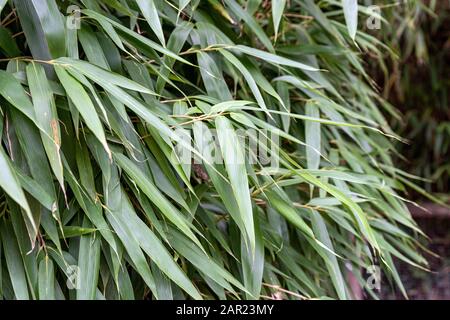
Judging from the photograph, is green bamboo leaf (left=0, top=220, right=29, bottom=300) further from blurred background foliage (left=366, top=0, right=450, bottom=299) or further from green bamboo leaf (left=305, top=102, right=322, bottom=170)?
blurred background foliage (left=366, top=0, right=450, bottom=299)

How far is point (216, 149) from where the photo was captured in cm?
93

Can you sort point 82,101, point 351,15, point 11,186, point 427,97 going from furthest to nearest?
point 427,97
point 351,15
point 82,101
point 11,186

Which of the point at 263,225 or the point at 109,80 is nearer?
the point at 109,80

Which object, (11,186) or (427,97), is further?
(427,97)

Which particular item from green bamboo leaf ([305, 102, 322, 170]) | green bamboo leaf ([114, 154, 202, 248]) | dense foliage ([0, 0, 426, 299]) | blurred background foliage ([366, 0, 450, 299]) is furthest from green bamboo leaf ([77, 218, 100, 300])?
blurred background foliage ([366, 0, 450, 299])

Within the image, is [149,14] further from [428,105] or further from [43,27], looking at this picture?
[428,105]

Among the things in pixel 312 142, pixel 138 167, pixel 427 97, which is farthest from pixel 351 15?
pixel 427 97

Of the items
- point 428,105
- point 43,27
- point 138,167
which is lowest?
point 428,105

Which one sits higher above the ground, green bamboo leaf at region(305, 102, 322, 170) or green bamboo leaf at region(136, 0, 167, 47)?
Result: green bamboo leaf at region(136, 0, 167, 47)

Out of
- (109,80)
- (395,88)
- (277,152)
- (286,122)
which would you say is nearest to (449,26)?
A: (395,88)

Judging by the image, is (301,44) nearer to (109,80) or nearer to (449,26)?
(109,80)

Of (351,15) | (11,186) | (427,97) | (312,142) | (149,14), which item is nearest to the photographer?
(11,186)

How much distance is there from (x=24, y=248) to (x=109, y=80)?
29 centimetres

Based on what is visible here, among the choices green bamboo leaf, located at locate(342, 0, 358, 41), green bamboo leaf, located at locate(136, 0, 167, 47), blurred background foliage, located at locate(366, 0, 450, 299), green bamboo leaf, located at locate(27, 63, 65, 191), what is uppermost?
green bamboo leaf, located at locate(136, 0, 167, 47)
